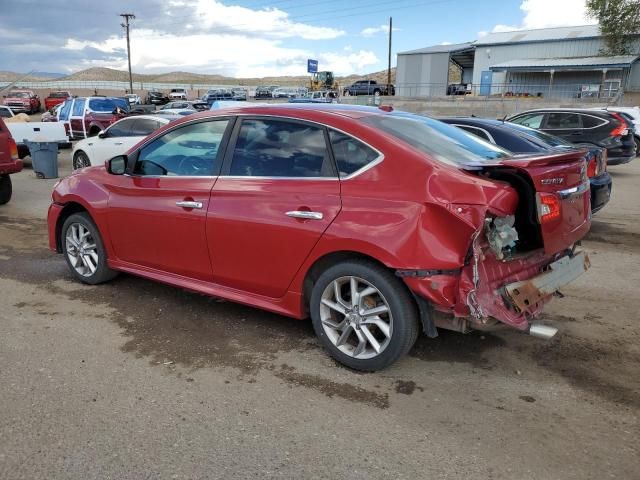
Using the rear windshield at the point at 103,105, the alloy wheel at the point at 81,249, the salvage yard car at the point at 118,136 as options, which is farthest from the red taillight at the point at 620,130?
the rear windshield at the point at 103,105

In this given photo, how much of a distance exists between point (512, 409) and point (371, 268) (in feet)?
3.86

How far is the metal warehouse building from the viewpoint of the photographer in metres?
41.7

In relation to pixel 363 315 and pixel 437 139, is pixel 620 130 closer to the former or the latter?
pixel 437 139

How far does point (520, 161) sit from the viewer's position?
11.0ft

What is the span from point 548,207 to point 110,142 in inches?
443

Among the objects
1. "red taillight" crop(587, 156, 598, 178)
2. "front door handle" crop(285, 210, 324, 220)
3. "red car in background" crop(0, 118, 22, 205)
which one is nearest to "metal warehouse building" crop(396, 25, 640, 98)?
Result: "red taillight" crop(587, 156, 598, 178)

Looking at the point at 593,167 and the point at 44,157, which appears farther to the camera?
the point at 44,157

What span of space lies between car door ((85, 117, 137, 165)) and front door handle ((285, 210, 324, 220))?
9.66 meters

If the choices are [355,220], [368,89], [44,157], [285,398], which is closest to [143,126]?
[44,157]

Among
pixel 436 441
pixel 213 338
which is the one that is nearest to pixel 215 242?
pixel 213 338

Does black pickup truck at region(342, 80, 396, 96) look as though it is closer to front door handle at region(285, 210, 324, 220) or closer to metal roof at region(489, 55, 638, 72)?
metal roof at region(489, 55, 638, 72)

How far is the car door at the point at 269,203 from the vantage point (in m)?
3.68

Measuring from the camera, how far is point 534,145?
23.2ft

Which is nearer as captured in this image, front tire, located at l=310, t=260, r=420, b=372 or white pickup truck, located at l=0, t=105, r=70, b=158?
front tire, located at l=310, t=260, r=420, b=372
